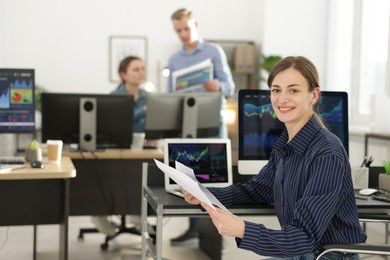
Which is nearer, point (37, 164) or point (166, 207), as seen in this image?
point (166, 207)

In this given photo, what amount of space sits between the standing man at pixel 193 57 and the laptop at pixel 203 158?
1.78m

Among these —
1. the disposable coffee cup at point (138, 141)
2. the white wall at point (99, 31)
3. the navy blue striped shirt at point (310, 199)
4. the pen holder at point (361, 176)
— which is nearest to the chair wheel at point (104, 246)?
the disposable coffee cup at point (138, 141)

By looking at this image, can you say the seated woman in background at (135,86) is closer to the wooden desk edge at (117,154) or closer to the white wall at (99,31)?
the wooden desk edge at (117,154)

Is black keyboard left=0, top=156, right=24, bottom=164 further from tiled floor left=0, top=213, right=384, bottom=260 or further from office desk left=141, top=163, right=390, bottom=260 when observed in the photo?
tiled floor left=0, top=213, right=384, bottom=260

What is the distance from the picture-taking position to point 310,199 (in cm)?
184

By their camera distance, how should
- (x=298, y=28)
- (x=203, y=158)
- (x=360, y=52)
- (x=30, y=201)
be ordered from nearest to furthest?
(x=203, y=158), (x=30, y=201), (x=360, y=52), (x=298, y=28)

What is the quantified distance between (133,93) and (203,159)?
2140mm

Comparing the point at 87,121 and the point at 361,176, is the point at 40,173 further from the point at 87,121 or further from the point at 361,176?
the point at 361,176

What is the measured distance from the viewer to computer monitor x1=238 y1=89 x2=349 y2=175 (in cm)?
292

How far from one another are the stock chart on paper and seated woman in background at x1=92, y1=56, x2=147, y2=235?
6.25ft

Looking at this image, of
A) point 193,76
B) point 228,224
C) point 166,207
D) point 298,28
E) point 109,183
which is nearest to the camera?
point 228,224

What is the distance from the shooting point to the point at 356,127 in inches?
240

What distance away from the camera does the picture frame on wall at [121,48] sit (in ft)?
26.3

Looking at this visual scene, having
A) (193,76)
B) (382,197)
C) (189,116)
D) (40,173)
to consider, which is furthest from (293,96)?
(193,76)
